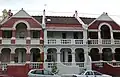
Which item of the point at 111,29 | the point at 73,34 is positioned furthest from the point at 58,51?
the point at 111,29

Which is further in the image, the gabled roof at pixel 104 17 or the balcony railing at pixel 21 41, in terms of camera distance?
the gabled roof at pixel 104 17

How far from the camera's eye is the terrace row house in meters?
38.3

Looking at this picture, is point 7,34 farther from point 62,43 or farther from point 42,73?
point 42,73

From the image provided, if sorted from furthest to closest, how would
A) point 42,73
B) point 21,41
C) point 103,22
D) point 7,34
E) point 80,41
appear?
point 103,22 → point 80,41 → point 7,34 → point 21,41 → point 42,73

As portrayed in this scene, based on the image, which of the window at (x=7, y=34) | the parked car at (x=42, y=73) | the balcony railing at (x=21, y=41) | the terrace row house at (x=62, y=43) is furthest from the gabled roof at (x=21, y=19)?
the parked car at (x=42, y=73)

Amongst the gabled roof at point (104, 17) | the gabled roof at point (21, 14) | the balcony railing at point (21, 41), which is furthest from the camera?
the gabled roof at point (104, 17)

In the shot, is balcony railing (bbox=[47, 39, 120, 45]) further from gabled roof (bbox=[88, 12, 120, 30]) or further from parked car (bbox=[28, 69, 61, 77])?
parked car (bbox=[28, 69, 61, 77])

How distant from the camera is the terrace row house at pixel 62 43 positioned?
3831 centimetres

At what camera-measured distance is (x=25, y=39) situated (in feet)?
127

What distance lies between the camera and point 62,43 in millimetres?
39406

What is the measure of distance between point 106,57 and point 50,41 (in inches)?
410

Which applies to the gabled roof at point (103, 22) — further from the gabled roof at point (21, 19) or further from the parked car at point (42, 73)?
the parked car at point (42, 73)

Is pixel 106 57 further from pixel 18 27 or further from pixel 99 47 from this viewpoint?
pixel 18 27

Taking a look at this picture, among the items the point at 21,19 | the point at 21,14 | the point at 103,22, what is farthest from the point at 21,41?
the point at 103,22
